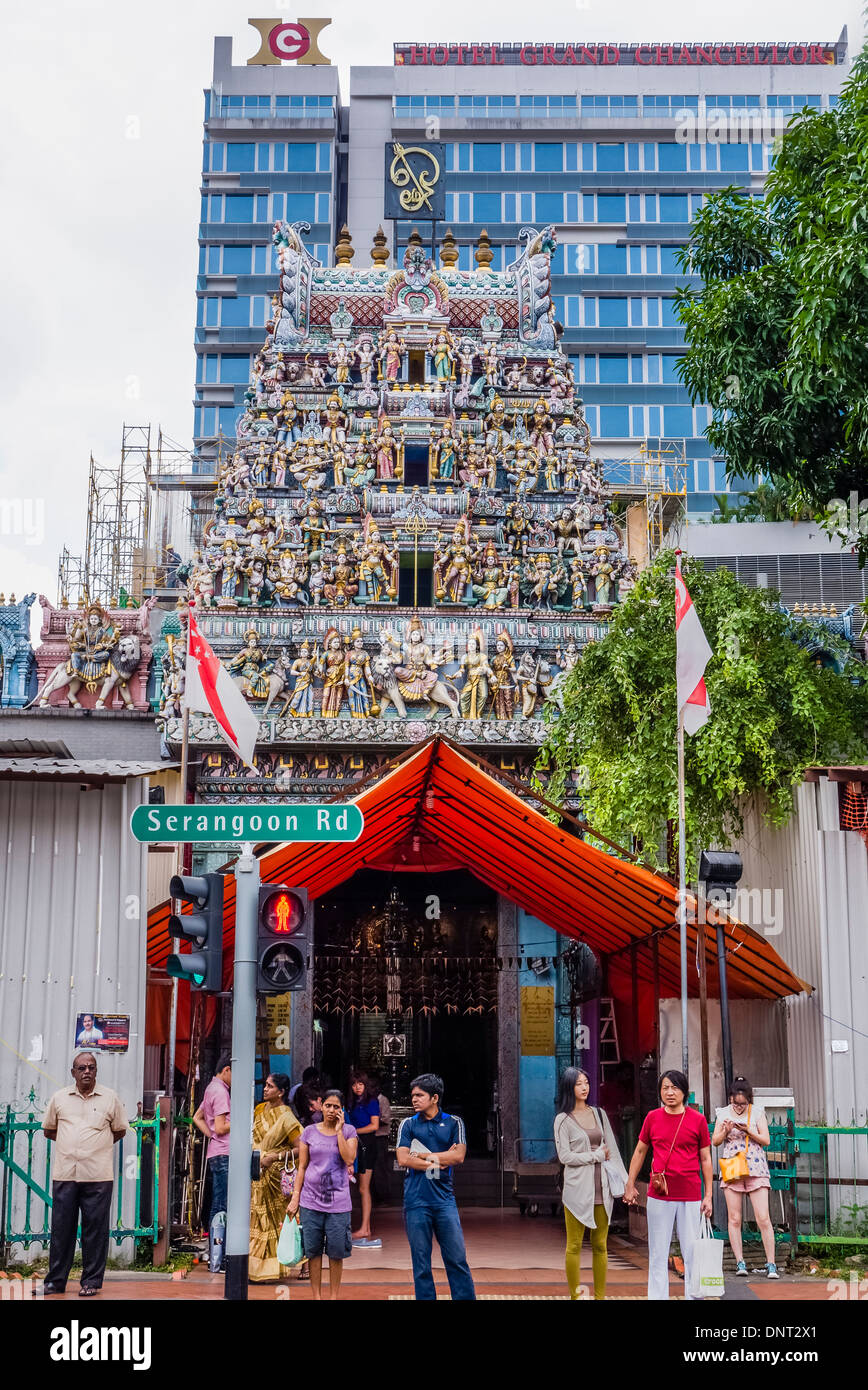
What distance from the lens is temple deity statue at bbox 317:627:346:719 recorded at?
23.8 metres

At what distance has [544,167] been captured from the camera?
6084 cm

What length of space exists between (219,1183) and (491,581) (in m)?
14.8

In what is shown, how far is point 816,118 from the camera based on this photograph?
56.8 ft

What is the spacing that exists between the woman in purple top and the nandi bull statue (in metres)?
16.8

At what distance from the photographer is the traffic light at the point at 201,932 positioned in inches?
356

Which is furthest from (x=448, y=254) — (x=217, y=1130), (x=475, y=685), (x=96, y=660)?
(x=217, y=1130)

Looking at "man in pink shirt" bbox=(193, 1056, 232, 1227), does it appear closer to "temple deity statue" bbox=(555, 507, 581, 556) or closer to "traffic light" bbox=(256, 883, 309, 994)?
"traffic light" bbox=(256, 883, 309, 994)

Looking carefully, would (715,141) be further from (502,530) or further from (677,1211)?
(677,1211)

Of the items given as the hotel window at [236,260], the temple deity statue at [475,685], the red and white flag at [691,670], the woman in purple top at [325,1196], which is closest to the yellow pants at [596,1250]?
the woman in purple top at [325,1196]

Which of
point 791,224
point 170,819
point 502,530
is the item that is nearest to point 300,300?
point 502,530

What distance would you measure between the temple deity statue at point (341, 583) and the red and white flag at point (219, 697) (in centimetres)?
965

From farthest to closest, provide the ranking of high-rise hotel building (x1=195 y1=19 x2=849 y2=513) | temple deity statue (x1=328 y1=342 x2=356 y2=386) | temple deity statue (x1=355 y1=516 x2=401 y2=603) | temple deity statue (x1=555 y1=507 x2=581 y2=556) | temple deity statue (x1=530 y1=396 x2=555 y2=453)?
high-rise hotel building (x1=195 y1=19 x2=849 y2=513) < temple deity statue (x1=328 y1=342 x2=356 y2=386) < temple deity statue (x1=530 y1=396 x2=555 y2=453) < temple deity statue (x1=555 y1=507 x2=581 y2=556) < temple deity statue (x1=355 y1=516 x2=401 y2=603)

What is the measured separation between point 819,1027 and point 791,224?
32.3 feet

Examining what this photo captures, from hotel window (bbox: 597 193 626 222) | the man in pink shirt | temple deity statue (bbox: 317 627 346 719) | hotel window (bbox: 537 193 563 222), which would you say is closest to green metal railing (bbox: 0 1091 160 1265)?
the man in pink shirt
